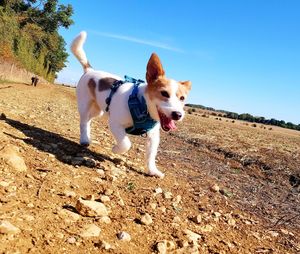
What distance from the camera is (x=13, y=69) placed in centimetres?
4038

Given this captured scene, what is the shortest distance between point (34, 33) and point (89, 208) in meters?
60.0

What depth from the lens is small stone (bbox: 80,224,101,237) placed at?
3782mm

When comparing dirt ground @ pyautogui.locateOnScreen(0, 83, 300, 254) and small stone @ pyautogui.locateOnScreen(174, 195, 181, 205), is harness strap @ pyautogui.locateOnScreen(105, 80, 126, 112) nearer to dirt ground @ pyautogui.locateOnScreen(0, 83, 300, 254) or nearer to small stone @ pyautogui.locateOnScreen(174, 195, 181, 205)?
dirt ground @ pyautogui.locateOnScreen(0, 83, 300, 254)

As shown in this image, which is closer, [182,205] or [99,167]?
[182,205]

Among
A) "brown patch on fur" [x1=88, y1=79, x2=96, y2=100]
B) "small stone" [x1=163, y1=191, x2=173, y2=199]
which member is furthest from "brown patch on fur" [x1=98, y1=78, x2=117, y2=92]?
"small stone" [x1=163, y1=191, x2=173, y2=199]

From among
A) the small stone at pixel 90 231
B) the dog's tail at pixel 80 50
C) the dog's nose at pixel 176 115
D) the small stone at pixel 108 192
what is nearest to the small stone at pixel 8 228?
the small stone at pixel 90 231

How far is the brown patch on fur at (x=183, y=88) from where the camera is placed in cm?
618

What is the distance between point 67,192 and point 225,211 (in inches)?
85.4

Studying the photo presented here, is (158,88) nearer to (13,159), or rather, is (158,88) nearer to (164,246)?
(13,159)

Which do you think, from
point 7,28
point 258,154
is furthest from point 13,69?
point 258,154

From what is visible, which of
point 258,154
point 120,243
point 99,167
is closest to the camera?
point 120,243

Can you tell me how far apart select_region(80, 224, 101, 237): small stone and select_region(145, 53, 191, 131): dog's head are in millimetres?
2263

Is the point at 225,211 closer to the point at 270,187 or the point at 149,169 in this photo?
the point at 149,169

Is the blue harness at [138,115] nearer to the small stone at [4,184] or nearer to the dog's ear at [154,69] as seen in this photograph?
the dog's ear at [154,69]
